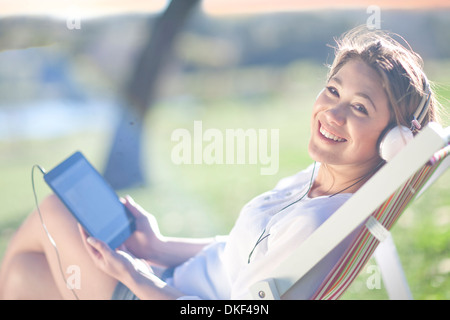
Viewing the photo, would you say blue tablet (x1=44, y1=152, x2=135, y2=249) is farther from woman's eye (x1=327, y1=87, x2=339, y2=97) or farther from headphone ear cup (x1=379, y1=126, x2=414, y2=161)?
headphone ear cup (x1=379, y1=126, x2=414, y2=161)

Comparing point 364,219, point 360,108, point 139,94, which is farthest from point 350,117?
point 139,94

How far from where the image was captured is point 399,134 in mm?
1667

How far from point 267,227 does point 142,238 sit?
606mm

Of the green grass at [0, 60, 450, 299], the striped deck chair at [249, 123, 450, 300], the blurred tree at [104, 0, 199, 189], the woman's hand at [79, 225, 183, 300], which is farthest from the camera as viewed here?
the blurred tree at [104, 0, 199, 189]

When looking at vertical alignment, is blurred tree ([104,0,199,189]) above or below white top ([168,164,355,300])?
above

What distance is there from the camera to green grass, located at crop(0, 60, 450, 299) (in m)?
3.19

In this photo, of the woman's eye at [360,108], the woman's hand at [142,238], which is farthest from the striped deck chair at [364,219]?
the woman's hand at [142,238]

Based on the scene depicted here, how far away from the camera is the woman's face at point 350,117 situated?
5.71ft

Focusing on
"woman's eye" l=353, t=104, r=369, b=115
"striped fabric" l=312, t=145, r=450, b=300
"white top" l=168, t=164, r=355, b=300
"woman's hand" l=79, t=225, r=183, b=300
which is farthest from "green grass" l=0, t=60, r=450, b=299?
"woman's eye" l=353, t=104, r=369, b=115

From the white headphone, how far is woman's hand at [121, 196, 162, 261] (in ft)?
3.12

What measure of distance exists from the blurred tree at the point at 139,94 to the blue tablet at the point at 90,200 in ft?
5.58

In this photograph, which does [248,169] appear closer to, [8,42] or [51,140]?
[51,140]

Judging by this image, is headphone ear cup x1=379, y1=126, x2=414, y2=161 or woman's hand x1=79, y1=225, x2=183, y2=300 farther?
woman's hand x1=79, y1=225, x2=183, y2=300
